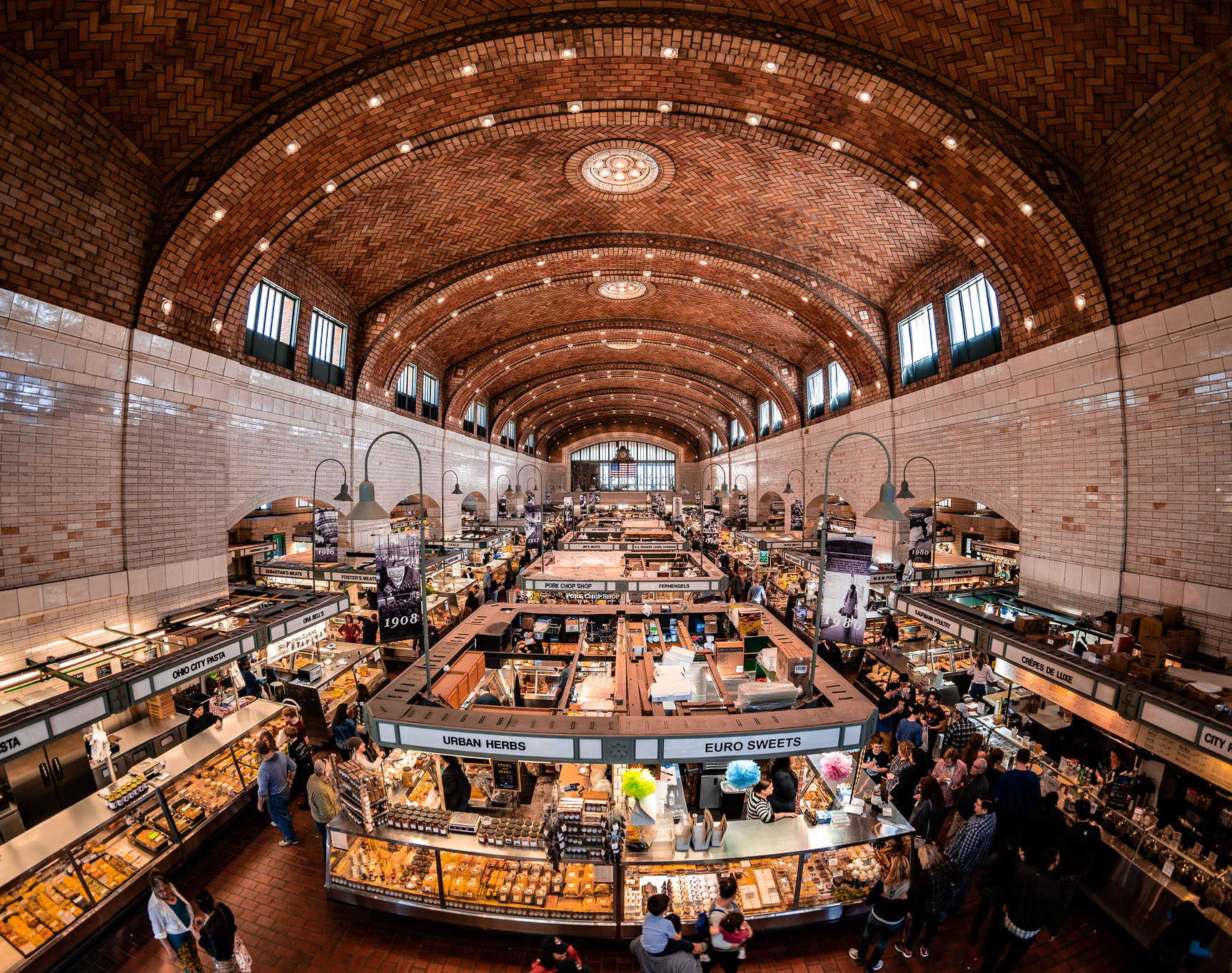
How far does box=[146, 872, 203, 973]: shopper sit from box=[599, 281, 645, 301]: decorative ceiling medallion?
17.3 m

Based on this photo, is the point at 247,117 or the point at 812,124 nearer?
the point at 247,117

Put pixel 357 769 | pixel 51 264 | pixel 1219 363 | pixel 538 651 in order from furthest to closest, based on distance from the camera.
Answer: pixel 538 651
pixel 51 264
pixel 1219 363
pixel 357 769

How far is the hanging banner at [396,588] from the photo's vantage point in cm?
680

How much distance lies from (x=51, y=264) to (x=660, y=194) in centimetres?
1077

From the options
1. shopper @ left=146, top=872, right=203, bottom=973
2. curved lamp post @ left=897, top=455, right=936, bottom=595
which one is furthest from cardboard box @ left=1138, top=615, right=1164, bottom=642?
shopper @ left=146, top=872, right=203, bottom=973

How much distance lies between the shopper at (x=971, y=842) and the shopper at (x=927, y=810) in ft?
0.79

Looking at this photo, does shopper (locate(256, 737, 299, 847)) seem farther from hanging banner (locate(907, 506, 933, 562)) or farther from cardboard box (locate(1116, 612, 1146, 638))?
hanging banner (locate(907, 506, 933, 562))

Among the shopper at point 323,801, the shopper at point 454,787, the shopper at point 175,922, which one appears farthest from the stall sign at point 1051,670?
the shopper at point 175,922

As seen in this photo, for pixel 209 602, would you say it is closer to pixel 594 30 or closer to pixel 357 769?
pixel 357 769

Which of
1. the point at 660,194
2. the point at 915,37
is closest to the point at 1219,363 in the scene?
the point at 915,37

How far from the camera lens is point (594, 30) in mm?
6551

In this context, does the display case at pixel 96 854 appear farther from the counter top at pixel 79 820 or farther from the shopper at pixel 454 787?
the shopper at pixel 454 787

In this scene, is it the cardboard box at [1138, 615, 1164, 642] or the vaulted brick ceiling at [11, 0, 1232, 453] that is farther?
the vaulted brick ceiling at [11, 0, 1232, 453]

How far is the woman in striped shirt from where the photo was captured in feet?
16.0
